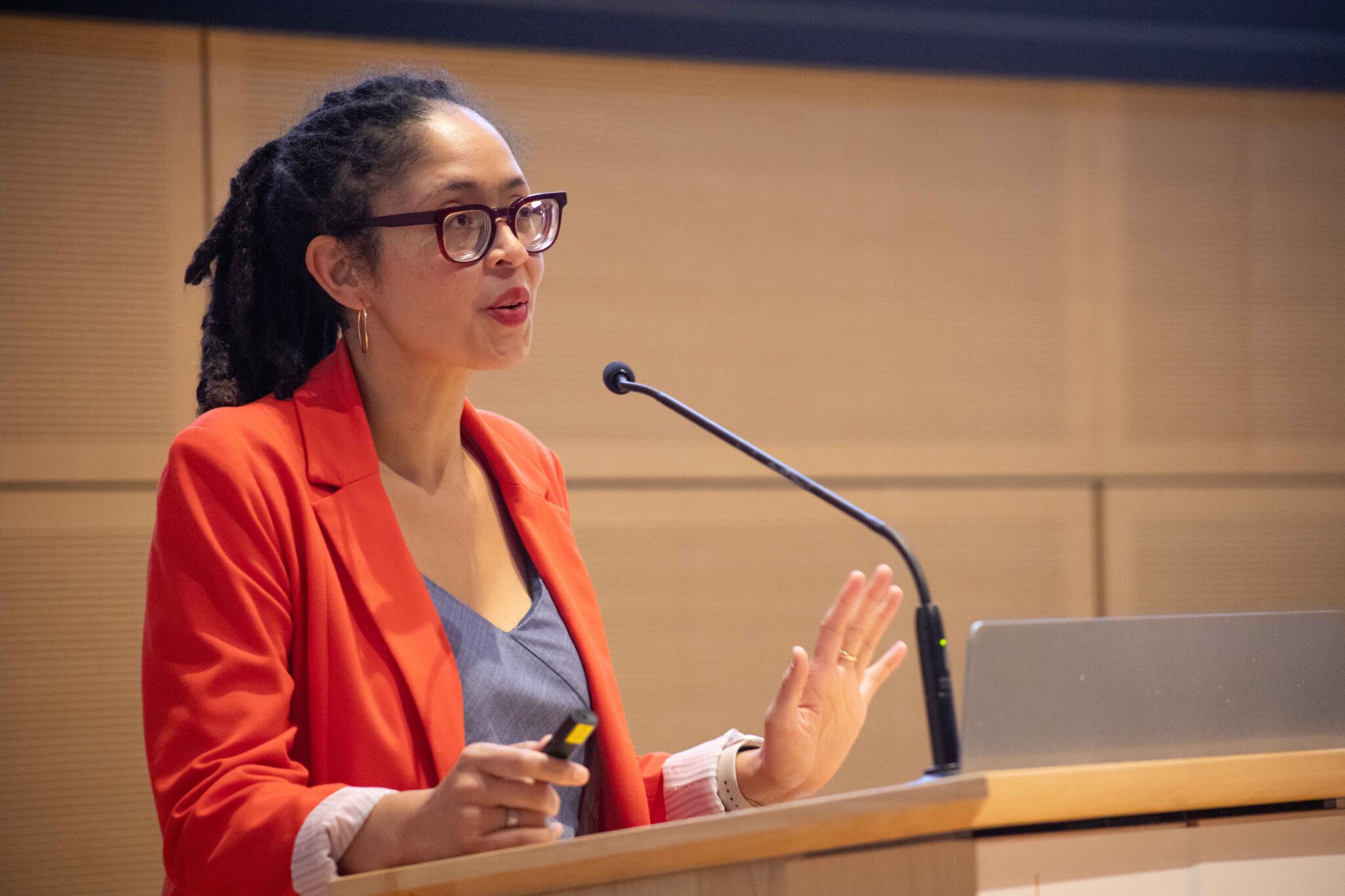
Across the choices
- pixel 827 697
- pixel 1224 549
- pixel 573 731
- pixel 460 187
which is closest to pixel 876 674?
pixel 827 697

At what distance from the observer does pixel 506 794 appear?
1042mm

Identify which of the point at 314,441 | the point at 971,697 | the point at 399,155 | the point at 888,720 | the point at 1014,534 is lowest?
the point at 888,720

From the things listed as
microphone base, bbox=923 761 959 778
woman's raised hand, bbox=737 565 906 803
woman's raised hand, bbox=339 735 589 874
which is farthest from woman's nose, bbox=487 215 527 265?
microphone base, bbox=923 761 959 778

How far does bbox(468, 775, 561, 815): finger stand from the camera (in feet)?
3.42

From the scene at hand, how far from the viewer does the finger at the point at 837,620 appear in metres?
1.32

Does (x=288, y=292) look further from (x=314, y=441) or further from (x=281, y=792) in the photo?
(x=281, y=792)

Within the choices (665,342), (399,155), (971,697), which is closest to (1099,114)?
(665,342)

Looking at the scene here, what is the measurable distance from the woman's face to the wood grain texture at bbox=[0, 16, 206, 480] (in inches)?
49.7

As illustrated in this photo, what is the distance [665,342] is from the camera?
294cm

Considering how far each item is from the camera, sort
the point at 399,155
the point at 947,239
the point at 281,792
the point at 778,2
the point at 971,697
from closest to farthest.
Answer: the point at 971,697, the point at 281,792, the point at 399,155, the point at 778,2, the point at 947,239

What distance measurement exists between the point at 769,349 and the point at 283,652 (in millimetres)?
1858

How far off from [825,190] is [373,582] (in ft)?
6.41

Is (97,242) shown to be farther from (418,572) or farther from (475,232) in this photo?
(418,572)

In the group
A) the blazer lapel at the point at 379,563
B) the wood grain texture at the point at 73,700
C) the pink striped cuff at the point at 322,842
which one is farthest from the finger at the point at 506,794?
the wood grain texture at the point at 73,700
